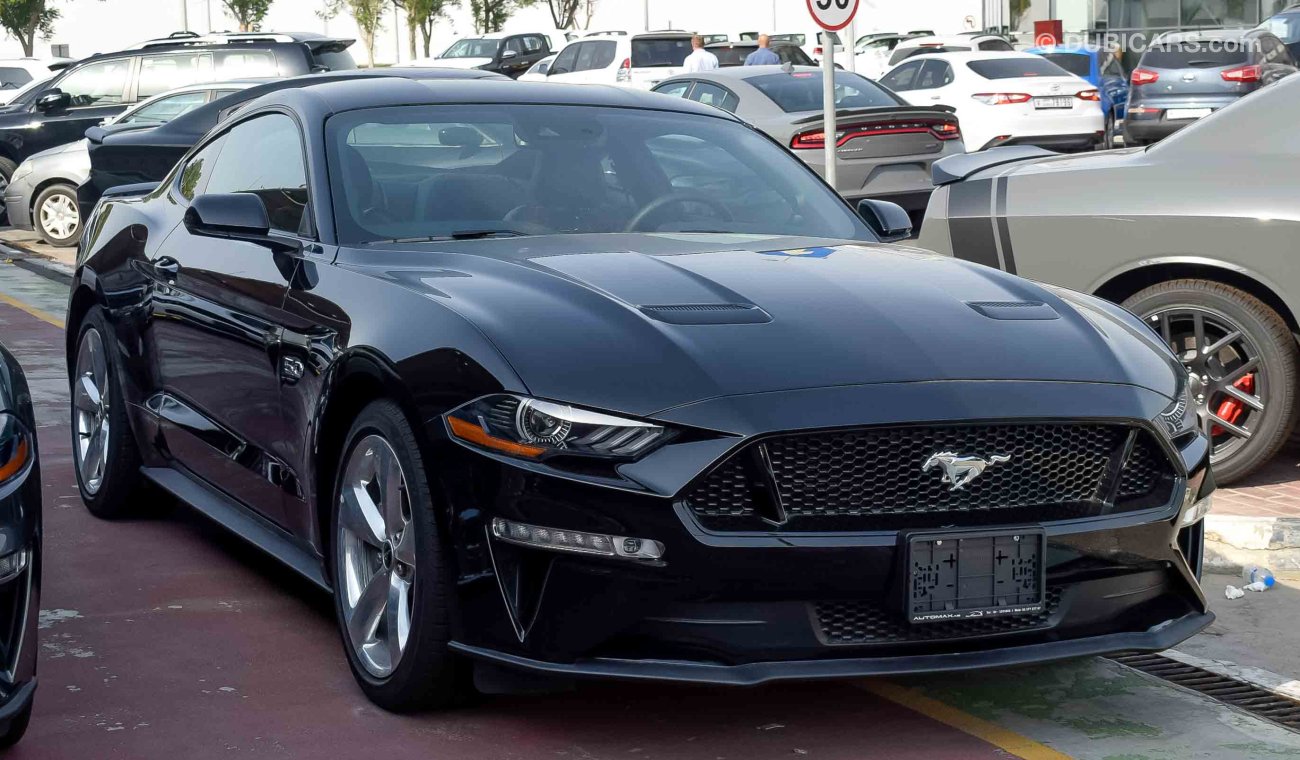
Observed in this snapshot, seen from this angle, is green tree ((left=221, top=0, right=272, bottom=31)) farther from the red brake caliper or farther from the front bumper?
the front bumper

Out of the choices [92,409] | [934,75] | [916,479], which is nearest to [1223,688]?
[916,479]

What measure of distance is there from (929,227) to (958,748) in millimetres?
3504

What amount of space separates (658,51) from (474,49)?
15572 millimetres

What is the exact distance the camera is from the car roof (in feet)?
17.6

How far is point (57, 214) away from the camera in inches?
685

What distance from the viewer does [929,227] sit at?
725 cm

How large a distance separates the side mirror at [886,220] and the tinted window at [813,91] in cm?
1078

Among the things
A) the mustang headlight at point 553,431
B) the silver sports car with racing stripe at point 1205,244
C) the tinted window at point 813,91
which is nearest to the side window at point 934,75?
the tinted window at point 813,91

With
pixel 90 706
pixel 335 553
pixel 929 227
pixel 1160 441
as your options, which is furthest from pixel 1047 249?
pixel 90 706

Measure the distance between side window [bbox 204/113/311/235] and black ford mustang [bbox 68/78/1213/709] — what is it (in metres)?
0.05

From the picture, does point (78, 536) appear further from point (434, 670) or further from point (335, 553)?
point (434, 670)

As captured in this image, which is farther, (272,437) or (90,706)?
(272,437)

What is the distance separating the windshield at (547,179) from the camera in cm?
502

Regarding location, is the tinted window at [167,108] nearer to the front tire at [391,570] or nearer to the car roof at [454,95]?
the car roof at [454,95]
